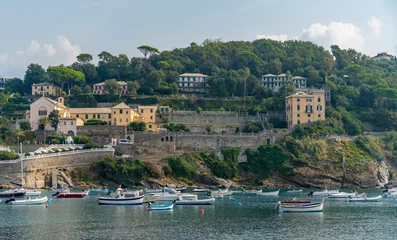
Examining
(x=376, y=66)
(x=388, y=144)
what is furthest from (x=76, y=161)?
(x=376, y=66)

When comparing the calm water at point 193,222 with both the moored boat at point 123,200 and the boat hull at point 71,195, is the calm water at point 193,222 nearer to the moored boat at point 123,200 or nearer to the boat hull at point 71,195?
the moored boat at point 123,200

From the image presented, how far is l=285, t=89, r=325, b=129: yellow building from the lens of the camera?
107688 mm

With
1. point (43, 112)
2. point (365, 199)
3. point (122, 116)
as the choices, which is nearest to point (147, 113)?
point (122, 116)

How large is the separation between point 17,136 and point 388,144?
5909 centimetres

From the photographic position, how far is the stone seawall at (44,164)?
271 ft

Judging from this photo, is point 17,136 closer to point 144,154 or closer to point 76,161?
point 76,161

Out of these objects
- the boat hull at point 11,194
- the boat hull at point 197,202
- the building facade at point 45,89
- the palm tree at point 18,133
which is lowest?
the boat hull at point 197,202

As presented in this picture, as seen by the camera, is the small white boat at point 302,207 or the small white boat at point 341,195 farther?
the small white boat at point 341,195

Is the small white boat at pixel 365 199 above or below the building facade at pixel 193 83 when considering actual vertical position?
below

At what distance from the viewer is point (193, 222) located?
55969mm

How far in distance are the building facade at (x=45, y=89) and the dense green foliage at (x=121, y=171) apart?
40778 mm

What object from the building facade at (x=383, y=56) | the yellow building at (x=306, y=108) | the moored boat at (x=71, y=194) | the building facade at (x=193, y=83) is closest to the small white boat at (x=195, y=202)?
the moored boat at (x=71, y=194)

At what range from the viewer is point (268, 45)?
150625 millimetres

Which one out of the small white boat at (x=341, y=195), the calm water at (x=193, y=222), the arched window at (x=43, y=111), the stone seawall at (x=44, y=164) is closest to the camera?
the calm water at (x=193, y=222)
